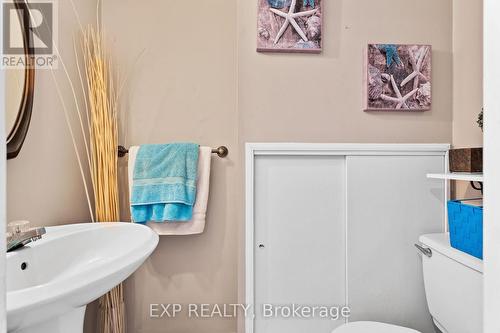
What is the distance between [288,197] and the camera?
1.60m

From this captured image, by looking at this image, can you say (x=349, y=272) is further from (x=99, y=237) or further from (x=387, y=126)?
(x=99, y=237)

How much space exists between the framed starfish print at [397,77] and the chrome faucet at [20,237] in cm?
140

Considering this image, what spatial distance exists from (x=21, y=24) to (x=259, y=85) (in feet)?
3.12

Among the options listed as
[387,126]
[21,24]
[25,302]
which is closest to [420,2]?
[387,126]

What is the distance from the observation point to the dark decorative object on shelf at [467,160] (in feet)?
4.05

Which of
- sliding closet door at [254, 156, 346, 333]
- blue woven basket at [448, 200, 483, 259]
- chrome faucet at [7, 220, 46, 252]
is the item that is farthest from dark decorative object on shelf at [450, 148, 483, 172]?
chrome faucet at [7, 220, 46, 252]

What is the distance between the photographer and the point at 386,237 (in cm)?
158

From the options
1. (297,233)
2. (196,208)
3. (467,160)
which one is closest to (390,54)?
(467,160)

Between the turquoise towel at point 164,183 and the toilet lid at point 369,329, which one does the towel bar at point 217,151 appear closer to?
the turquoise towel at point 164,183

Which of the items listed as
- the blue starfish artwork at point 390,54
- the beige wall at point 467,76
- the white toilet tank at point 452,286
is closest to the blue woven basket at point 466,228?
the white toilet tank at point 452,286

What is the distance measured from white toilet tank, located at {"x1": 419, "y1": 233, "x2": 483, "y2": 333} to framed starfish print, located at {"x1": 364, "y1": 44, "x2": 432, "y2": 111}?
2.06ft

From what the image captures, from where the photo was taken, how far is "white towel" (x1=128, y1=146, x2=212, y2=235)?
1684 millimetres

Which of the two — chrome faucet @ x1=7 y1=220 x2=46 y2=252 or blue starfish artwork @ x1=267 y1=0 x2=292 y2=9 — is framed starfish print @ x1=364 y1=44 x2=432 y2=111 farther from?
chrome faucet @ x1=7 y1=220 x2=46 y2=252

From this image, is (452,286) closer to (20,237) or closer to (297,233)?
(297,233)
